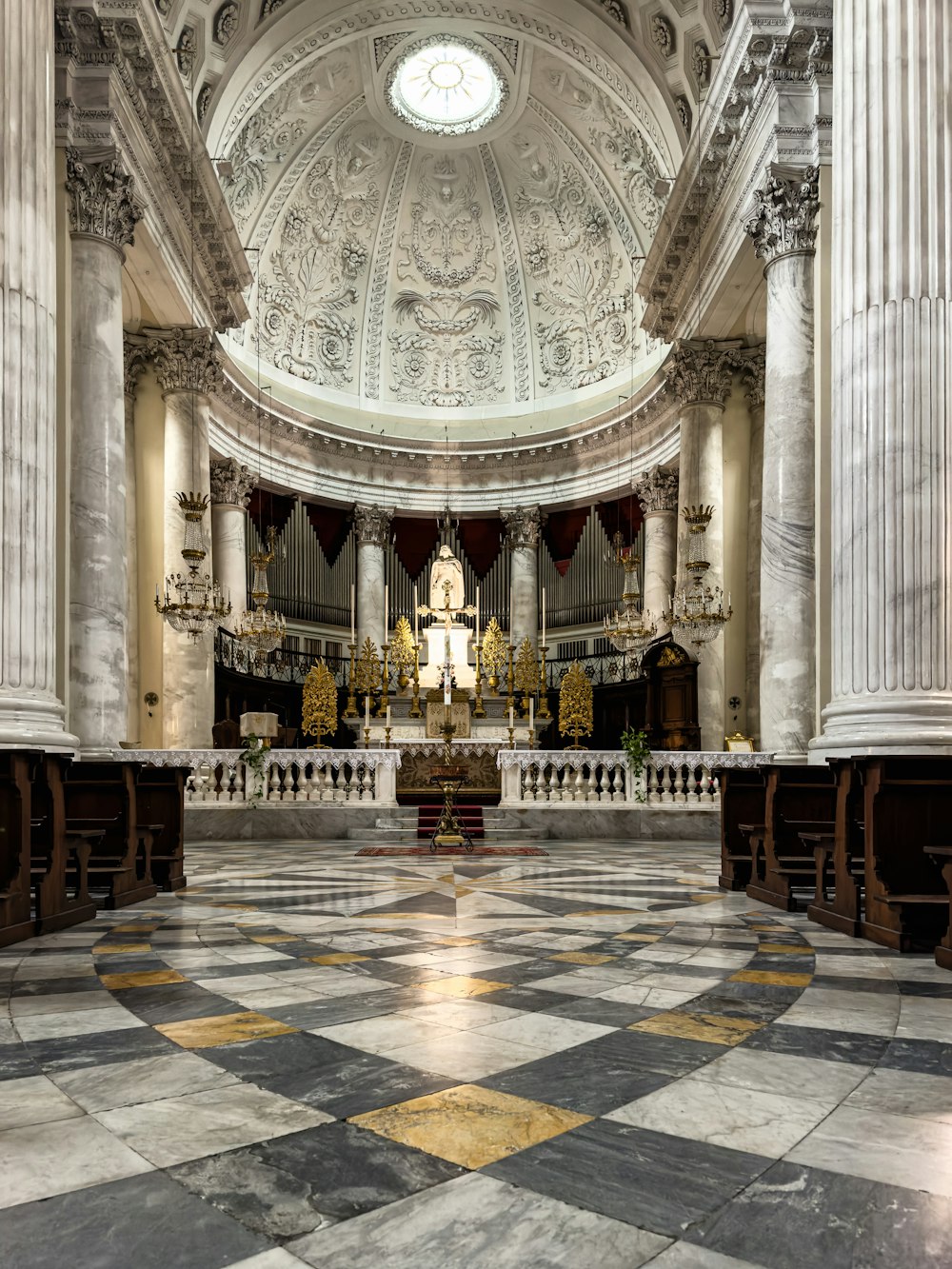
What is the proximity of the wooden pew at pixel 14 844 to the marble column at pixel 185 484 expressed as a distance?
10.3 metres

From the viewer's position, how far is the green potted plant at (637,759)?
13320 mm

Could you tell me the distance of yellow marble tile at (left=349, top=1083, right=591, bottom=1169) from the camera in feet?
7.62

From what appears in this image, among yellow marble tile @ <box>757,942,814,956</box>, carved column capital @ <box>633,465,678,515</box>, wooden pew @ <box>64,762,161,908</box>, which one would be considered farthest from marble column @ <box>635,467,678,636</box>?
yellow marble tile @ <box>757,942,814,956</box>

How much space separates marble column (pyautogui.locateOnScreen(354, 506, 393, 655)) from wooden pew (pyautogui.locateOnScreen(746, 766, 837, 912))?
16.5m

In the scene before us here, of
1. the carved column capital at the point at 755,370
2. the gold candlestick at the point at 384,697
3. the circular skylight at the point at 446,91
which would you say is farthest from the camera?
the circular skylight at the point at 446,91

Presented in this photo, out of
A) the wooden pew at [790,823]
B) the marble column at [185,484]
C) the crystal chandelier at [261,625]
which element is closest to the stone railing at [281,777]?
the marble column at [185,484]

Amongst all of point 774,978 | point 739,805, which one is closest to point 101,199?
point 739,805

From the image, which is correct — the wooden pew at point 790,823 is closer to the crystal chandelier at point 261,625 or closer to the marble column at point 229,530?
the crystal chandelier at point 261,625

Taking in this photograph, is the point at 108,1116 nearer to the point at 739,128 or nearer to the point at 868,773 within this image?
the point at 868,773

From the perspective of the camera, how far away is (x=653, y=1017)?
3535 millimetres

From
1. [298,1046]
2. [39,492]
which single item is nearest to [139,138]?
[39,492]

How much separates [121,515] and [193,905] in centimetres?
631

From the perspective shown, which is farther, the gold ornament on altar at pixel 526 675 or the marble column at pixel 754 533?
the gold ornament on altar at pixel 526 675

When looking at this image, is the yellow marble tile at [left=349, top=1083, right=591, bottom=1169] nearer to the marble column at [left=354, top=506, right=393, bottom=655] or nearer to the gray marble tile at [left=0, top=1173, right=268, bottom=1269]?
the gray marble tile at [left=0, top=1173, right=268, bottom=1269]
